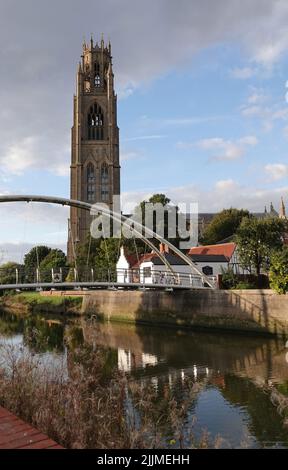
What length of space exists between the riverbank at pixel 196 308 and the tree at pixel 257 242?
5992 mm

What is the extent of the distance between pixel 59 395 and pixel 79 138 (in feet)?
334

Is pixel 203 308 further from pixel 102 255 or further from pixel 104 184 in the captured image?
pixel 104 184

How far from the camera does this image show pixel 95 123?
364 feet

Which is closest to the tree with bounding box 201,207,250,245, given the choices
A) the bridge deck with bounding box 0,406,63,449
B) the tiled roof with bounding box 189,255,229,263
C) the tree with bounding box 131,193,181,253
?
the tree with bounding box 131,193,181,253

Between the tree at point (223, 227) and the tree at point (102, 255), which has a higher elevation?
the tree at point (223, 227)

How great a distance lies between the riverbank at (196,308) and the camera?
2962cm

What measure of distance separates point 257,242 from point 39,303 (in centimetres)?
3341

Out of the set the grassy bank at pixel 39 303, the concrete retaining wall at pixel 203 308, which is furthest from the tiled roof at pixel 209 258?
the grassy bank at pixel 39 303

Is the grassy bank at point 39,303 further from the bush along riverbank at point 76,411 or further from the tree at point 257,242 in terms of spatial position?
the bush along riverbank at point 76,411

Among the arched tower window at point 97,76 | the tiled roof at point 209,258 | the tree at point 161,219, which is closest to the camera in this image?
the tiled roof at point 209,258

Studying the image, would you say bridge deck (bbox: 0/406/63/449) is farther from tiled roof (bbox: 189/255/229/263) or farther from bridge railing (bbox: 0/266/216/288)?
tiled roof (bbox: 189/255/229/263)

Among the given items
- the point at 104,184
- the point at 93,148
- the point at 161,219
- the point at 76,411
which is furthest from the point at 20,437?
the point at 93,148

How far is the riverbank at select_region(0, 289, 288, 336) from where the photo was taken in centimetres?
2962
